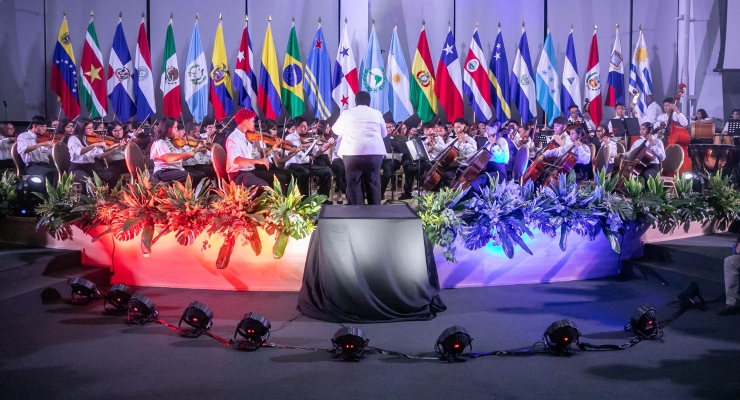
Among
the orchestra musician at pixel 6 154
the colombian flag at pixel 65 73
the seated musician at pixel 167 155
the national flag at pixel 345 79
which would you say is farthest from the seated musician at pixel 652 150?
the colombian flag at pixel 65 73

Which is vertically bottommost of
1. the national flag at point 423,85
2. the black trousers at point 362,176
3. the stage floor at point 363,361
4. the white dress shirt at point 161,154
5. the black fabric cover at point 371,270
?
the stage floor at point 363,361

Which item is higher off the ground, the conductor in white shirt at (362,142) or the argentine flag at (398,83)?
the argentine flag at (398,83)

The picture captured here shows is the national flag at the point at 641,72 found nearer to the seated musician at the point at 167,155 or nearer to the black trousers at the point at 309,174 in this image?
the black trousers at the point at 309,174

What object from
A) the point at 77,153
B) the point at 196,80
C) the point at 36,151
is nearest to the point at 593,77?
the point at 196,80

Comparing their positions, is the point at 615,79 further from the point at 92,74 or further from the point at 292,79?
the point at 92,74

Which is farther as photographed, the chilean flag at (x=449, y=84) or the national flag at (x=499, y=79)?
the national flag at (x=499, y=79)

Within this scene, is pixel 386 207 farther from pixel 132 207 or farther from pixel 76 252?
pixel 76 252

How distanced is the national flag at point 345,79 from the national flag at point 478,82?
2145 mm

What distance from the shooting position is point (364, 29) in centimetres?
1194

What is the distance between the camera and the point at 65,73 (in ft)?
38.1

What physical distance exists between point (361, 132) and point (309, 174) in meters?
3.01

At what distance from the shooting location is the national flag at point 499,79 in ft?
39.1

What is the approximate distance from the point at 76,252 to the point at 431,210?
3230mm

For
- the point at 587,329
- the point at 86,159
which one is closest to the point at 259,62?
the point at 86,159
